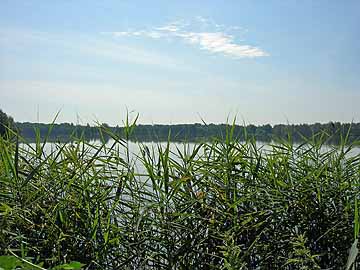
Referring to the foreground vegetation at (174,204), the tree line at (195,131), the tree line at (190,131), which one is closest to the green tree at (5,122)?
the tree line at (190,131)

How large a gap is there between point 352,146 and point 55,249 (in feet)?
6.28

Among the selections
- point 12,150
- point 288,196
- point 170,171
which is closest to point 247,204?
point 288,196

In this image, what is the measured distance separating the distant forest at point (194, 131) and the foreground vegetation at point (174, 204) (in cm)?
9

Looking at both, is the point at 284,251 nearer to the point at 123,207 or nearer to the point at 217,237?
the point at 217,237

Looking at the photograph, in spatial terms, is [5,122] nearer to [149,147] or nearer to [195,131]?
[149,147]

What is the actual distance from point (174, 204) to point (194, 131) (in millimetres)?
664

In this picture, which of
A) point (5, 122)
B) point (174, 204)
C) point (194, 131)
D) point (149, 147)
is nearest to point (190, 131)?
point (194, 131)

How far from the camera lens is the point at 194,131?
11.2 feet

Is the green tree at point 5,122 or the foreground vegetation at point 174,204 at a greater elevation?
the green tree at point 5,122

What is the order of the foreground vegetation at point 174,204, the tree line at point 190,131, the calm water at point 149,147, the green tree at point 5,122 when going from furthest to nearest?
the green tree at point 5,122, the tree line at point 190,131, the calm water at point 149,147, the foreground vegetation at point 174,204

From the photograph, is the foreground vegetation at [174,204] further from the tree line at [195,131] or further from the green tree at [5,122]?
the green tree at [5,122]

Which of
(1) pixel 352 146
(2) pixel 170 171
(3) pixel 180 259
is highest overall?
(1) pixel 352 146

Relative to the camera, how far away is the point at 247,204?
2.96 metres

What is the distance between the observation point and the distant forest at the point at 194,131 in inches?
126
